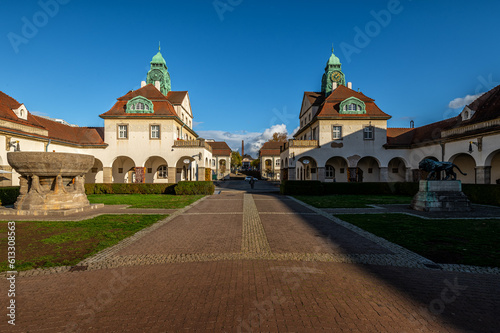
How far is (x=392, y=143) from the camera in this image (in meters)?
29.2

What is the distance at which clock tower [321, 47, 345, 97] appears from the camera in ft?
127

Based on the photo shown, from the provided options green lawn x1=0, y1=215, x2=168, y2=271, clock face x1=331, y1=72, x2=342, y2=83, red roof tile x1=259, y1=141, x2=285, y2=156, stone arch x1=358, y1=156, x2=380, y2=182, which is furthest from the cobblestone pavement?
red roof tile x1=259, y1=141, x2=285, y2=156

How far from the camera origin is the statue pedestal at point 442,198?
12.7 metres

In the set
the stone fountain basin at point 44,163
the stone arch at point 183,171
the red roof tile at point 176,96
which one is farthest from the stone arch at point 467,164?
the red roof tile at point 176,96

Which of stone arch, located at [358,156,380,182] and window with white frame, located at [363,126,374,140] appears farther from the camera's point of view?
stone arch, located at [358,156,380,182]

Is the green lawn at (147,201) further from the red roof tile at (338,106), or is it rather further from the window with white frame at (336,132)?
the red roof tile at (338,106)

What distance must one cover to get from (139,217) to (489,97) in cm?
2974

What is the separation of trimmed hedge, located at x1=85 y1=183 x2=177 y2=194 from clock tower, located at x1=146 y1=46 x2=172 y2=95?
18.0m

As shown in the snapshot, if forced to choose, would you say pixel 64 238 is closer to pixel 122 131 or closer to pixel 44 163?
pixel 44 163

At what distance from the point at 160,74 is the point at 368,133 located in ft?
97.2

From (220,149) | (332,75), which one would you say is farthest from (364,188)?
(220,149)

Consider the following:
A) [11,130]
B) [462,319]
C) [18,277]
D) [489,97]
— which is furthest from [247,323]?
[489,97]

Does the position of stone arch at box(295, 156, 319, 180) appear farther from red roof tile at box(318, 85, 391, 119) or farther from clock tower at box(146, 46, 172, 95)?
clock tower at box(146, 46, 172, 95)

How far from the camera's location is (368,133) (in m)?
29.3
